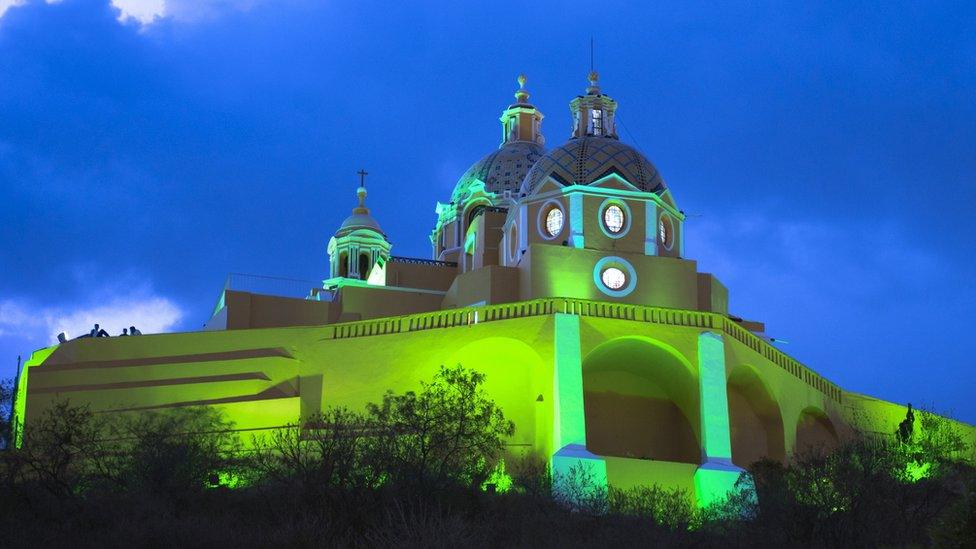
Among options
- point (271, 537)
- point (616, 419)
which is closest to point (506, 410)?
point (616, 419)

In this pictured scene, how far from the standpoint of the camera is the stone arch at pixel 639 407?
33.5m

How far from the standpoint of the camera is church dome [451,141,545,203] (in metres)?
45.2

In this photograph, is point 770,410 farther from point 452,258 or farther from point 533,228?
point 452,258

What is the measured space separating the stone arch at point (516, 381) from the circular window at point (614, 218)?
406 centimetres

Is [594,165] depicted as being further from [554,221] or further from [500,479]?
[500,479]

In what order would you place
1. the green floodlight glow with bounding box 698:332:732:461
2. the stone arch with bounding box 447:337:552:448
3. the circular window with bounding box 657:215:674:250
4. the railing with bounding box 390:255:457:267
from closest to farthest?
the stone arch with bounding box 447:337:552:448 → the green floodlight glow with bounding box 698:332:732:461 → the circular window with bounding box 657:215:674:250 → the railing with bounding box 390:255:457:267

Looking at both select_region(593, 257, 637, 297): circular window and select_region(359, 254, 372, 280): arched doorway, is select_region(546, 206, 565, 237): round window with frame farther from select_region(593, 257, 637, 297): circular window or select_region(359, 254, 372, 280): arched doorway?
select_region(359, 254, 372, 280): arched doorway

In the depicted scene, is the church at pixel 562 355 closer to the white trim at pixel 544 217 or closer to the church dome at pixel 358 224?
the white trim at pixel 544 217

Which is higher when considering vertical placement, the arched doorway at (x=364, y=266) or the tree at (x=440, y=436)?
the arched doorway at (x=364, y=266)

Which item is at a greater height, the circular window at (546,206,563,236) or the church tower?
the church tower

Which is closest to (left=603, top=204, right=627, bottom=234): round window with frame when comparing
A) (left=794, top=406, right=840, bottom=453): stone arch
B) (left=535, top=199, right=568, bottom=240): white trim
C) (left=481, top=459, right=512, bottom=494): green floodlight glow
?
(left=535, top=199, right=568, bottom=240): white trim

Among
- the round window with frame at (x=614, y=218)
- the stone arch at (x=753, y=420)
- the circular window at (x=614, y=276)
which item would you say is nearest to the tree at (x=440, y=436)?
the circular window at (x=614, y=276)

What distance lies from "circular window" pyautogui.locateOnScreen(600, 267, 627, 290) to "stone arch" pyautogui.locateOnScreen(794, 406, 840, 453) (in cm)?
578

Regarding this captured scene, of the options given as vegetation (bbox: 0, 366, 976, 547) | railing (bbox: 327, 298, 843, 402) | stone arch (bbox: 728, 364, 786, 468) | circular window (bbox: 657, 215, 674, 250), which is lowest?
vegetation (bbox: 0, 366, 976, 547)
